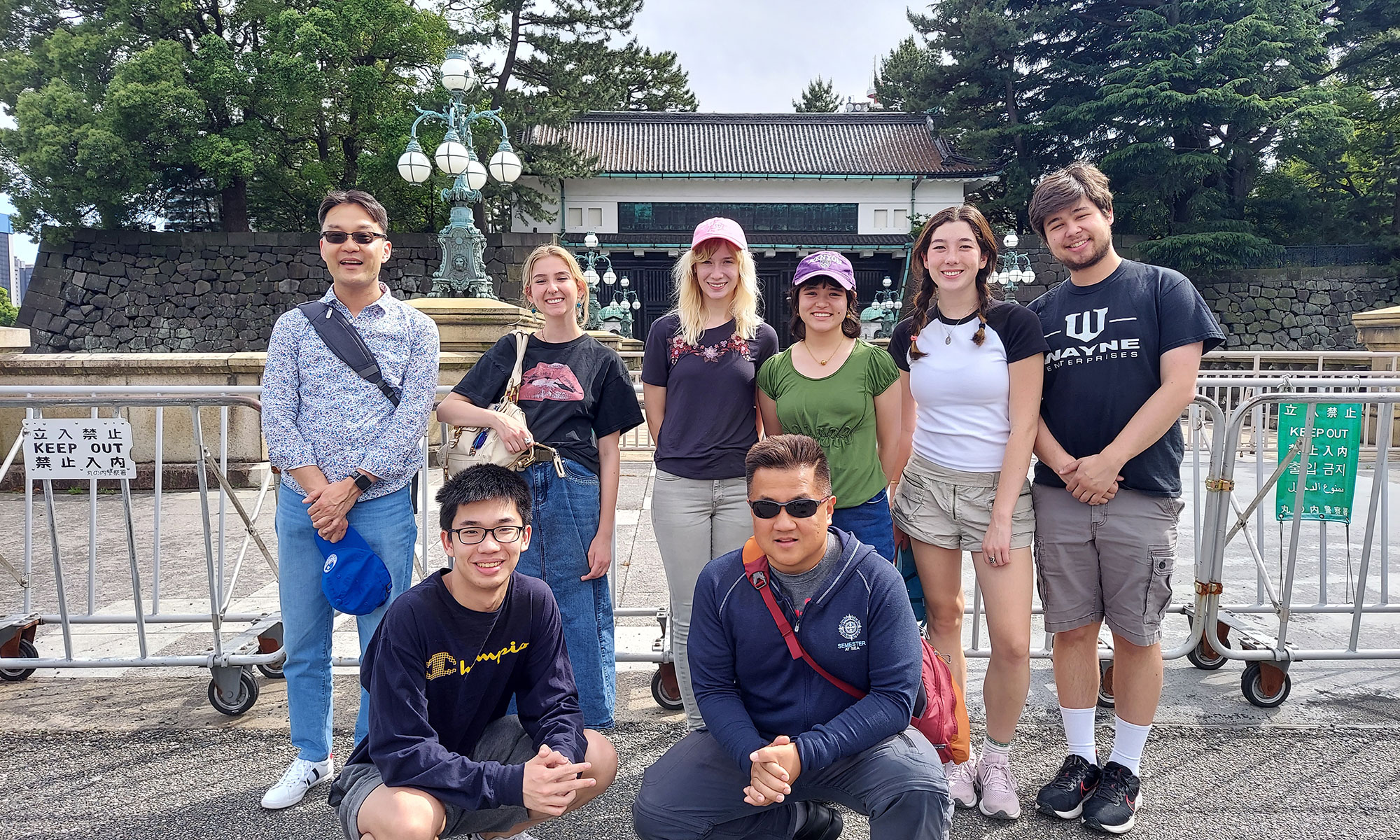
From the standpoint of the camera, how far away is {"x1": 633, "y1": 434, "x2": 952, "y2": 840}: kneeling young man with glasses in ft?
6.35

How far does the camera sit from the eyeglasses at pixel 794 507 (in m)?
1.98

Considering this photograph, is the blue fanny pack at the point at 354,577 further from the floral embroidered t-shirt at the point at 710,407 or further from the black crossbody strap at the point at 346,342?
the floral embroidered t-shirt at the point at 710,407

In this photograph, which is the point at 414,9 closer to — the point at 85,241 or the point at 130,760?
the point at 85,241

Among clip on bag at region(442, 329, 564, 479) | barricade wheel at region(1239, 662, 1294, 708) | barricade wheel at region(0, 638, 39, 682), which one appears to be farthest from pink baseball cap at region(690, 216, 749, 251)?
barricade wheel at region(0, 638, 39, 682)

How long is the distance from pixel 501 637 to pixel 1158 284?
7.16 ft

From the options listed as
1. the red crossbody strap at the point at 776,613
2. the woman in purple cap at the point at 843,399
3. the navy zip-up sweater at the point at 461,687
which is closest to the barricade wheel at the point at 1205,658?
the woman in purple cap at the point at 843,399

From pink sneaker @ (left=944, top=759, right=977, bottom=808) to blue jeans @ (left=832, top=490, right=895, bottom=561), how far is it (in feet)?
Result: 2.31

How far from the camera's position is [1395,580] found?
5.00 m

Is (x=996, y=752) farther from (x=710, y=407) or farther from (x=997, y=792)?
(x=710, y=407)

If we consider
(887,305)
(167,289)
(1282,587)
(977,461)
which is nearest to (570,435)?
(977,461)

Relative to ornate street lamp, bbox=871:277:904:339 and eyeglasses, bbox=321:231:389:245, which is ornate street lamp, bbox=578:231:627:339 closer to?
ornate street lamp, bbox=871:277:904:339

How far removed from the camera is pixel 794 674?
2.02 m

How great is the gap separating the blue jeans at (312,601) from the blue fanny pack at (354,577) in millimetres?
105

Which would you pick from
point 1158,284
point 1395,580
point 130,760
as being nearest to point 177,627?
point 130,760
